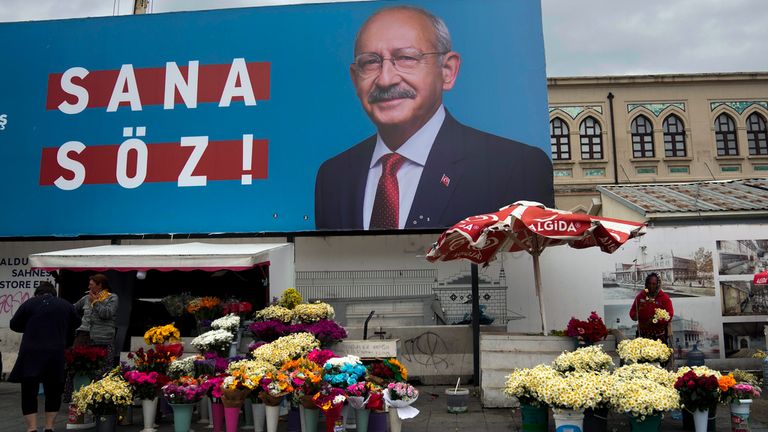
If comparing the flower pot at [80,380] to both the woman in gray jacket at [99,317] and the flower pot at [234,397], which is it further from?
the flower pot at [234,397]

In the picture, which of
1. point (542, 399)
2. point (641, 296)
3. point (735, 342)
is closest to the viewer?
point (542, 399)

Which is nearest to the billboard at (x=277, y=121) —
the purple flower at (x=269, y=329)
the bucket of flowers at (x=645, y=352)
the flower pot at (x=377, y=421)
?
the purple flower at (x=269, y=329)

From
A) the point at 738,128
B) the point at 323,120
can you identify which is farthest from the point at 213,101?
the point at 738,128

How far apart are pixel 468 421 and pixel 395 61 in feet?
28.6

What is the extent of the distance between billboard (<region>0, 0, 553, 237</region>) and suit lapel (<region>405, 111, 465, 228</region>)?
0.10 ft

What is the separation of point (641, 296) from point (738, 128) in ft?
76.5

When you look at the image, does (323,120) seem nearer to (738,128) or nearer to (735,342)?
(735,342)

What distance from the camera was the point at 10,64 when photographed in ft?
52.7

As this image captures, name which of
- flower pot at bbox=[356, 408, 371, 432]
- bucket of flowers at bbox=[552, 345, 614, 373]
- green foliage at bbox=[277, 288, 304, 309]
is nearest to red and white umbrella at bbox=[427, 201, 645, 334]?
bucket of flowers at bbox=[552, 345, 614, 373]

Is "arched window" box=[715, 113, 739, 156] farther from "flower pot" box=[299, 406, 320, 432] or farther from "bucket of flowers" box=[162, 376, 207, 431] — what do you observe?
"bucket of flowers" box=[162, 376, 207, 431]

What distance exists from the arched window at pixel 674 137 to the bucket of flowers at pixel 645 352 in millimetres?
22592

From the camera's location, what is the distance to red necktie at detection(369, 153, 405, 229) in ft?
46.3

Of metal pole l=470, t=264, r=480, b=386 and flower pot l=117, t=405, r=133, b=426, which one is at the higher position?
metal pole l=470, t=264, r=480, b=386

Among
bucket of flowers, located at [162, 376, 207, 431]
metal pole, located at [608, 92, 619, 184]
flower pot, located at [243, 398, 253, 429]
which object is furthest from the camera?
metal pole, located at [608, 92, 619, 184]
